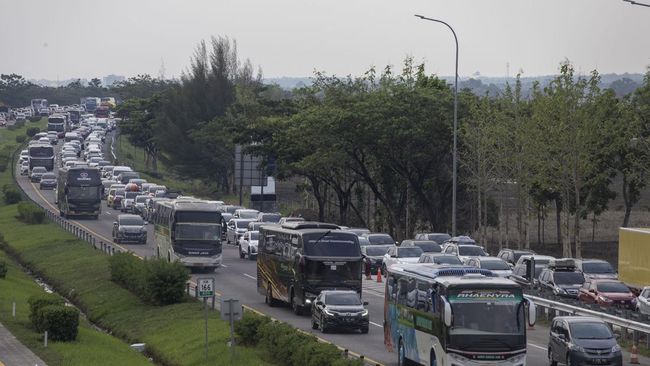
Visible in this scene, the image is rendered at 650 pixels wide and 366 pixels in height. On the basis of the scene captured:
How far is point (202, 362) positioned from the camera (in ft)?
127

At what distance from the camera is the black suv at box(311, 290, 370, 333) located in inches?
1592

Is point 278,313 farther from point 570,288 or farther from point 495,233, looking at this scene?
point 495,233

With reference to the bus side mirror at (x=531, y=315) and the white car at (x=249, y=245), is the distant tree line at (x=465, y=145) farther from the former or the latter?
the bus side mirror at (x=531, y=315)

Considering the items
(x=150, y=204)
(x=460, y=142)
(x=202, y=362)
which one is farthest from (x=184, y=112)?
(x=202, y=362)

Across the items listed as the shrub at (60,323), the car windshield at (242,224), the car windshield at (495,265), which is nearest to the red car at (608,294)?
the car windshield at (495,265)

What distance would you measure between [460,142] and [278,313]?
3616 cm

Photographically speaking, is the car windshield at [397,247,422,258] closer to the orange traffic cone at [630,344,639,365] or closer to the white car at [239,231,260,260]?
the white car at [239,231,260,260]

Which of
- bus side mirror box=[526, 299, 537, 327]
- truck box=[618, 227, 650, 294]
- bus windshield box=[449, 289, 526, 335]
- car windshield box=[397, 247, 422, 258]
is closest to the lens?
bus windshield box=[449, 289, 526, 335]

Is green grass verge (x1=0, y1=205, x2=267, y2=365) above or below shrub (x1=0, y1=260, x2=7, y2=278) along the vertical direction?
below

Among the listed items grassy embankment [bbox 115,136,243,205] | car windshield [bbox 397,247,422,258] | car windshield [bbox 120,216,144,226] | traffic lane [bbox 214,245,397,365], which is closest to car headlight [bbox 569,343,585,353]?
traffic lane [bbox 214,245,397,365]

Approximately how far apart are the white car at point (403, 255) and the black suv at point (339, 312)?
680 inches

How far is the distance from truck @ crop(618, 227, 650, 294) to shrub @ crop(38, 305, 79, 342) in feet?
71.4

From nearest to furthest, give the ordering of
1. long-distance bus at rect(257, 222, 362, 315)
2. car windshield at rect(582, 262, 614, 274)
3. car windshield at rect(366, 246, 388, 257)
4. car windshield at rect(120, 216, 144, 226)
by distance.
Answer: long-distance bus at rect(257, 222, 362, 315), car windshield at rect(582, 262, 614, 274), car windshield at rect(366, 246, 388, 257), car windshield at rect(120, 216, 144, 226)

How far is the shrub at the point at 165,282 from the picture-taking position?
169 feet
